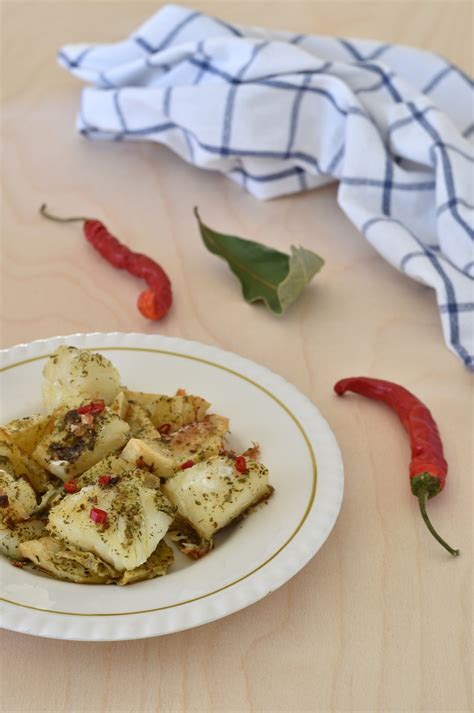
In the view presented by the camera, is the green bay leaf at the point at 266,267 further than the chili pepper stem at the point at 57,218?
No

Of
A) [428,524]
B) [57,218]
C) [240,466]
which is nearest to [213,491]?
[240,466]

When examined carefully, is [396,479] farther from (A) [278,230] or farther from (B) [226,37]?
(B) [226,37]

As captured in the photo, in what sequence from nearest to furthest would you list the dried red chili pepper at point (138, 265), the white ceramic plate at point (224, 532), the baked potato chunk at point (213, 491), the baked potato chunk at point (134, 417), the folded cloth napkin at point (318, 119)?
the white ceramic plate at point (224, 532) < the baked potato chunk at point (213, 491) < the baked potato chunk at point (134, 417) < the dried red chili pepper at point (138, 265) < the folded cloth napkin at point (318, 119)

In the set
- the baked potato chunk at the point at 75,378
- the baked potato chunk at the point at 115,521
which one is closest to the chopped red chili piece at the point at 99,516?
the baked potato chunk at the point at 115,521

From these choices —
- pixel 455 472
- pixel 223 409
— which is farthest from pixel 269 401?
pixel 455 472

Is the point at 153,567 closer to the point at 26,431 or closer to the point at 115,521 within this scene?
the point at 115,521

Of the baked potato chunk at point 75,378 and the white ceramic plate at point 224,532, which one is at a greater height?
the baked potato chunk at point 75,378

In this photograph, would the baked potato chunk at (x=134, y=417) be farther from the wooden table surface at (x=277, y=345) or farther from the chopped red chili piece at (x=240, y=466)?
the wooden table surface at (x=277, y=345)
